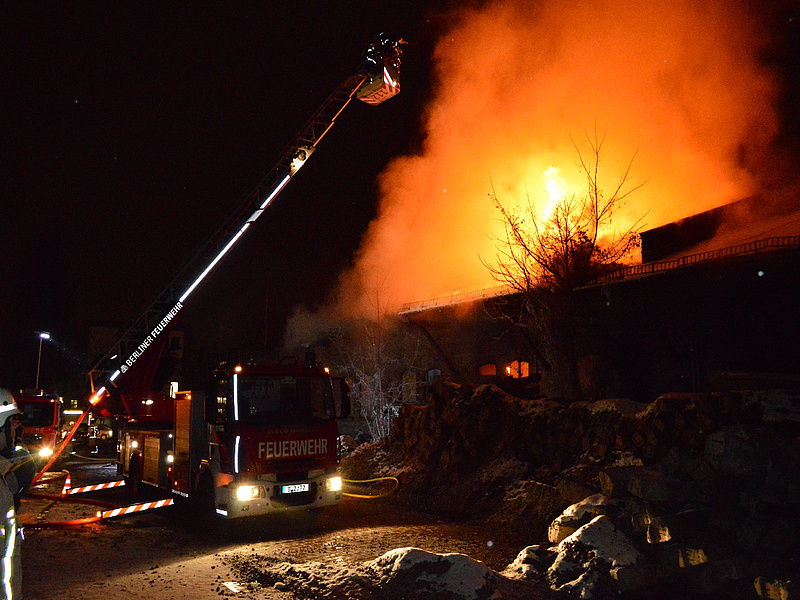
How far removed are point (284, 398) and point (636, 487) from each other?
5502mm

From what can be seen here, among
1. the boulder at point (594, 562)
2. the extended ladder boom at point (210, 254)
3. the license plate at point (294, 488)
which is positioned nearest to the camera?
the boulder at point (594, 562)

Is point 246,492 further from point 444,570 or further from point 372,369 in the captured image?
point 372,369

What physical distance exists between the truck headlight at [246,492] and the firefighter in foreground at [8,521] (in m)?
5.36

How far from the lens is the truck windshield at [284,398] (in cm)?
969

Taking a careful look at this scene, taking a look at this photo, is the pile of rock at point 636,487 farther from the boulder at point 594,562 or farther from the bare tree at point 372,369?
the bare tree at point 372,369

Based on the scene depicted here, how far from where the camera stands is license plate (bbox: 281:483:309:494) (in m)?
9.48

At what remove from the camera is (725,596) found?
6.37 metres

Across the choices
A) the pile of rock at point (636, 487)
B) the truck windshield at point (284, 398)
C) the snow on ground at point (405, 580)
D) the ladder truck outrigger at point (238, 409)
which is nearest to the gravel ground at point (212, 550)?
the snow on ground at point (405, 580)

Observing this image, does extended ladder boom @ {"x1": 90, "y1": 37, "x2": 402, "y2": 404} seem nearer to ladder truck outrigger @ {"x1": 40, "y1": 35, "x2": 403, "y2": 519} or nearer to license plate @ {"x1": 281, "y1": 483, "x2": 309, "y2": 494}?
ladder truck outrigger @ {"x1": 40, "y1": 35, "x2": 403, "y2": 519}

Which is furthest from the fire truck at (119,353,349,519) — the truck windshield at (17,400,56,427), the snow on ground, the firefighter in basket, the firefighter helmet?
the truck windshield at (17,400,56,427)

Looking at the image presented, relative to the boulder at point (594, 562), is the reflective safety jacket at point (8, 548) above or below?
above

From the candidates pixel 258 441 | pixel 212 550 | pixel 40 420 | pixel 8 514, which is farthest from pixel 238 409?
pixel 40 420

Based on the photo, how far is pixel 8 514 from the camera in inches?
140

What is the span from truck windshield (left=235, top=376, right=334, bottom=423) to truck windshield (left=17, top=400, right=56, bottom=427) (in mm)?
10625
